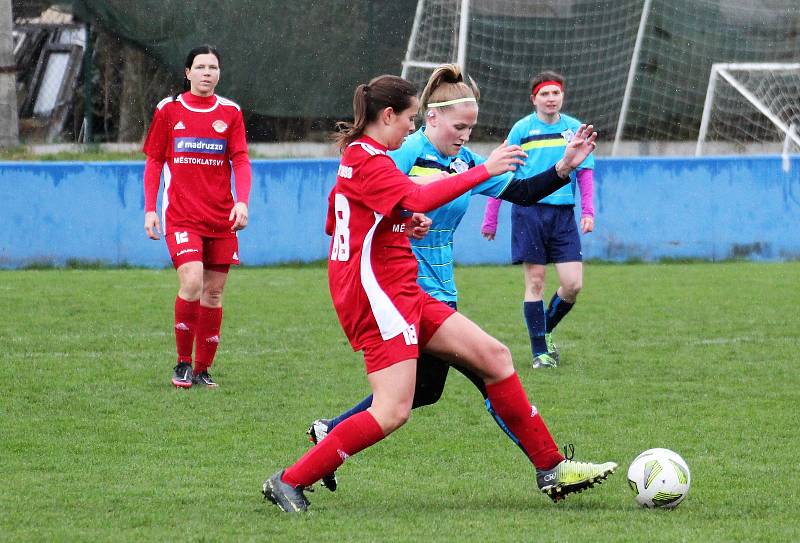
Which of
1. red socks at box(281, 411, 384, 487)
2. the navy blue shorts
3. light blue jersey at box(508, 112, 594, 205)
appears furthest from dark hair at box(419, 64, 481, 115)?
the navy blue shorts

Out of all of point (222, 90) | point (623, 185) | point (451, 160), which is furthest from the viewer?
point (222, 90)

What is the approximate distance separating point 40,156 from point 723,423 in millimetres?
12270

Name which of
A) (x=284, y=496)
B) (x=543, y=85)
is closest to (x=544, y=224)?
A: (x=543, y=85)

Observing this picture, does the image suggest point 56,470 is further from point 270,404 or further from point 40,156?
point 40,156

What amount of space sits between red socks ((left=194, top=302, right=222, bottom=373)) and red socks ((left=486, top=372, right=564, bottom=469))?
325 centimetres

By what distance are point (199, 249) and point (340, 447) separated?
10.9ft

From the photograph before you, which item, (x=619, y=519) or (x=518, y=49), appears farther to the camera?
A: (x=518, y=49)

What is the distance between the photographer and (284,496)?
15.1 feet

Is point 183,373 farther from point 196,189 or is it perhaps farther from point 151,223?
point 196,189

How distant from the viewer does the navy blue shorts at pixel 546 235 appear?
853 cm

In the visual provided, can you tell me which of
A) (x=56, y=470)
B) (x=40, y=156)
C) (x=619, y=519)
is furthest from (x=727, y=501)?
(x=40, y=156)

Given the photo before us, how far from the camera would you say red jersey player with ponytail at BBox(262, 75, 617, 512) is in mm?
4570

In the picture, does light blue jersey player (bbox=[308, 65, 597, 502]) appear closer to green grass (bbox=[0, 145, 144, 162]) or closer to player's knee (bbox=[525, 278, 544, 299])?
player's knee (bbox=[525, 278, 544, 299])

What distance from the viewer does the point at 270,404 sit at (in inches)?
276
